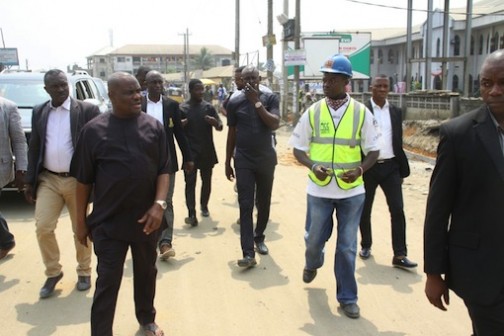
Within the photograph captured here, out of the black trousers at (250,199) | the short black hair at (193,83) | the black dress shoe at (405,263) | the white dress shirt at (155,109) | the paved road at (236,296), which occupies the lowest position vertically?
the paved road at (236,296)

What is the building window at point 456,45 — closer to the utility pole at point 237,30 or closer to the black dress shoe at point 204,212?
the utility pole at point 237,30

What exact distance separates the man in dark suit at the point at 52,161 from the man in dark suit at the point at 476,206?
10.6 feet

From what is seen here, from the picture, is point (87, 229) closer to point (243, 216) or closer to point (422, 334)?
point (243, 216)

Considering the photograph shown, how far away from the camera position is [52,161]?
14.9ft

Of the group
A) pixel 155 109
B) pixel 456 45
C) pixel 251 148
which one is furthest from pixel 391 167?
pixel 456 45

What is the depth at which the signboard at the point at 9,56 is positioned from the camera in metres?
60.2

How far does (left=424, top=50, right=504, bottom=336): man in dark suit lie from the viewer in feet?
7.30

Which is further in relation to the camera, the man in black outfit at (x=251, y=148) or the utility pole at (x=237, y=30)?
the utility pole at (x=237, y=30)

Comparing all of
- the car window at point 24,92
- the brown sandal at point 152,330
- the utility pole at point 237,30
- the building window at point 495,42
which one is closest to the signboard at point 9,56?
the utility pole at point 237,30

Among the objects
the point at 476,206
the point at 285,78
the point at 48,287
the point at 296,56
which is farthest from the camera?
the point at 285,78

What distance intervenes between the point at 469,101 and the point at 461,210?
13.4 metres

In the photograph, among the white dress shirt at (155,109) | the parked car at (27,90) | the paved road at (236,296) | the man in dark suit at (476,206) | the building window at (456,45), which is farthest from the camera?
→ the building window at (456,45)

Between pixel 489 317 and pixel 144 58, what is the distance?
Result: 12043 centimetres

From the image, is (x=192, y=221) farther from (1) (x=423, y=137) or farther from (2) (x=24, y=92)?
(1) (x=423, y=137)
